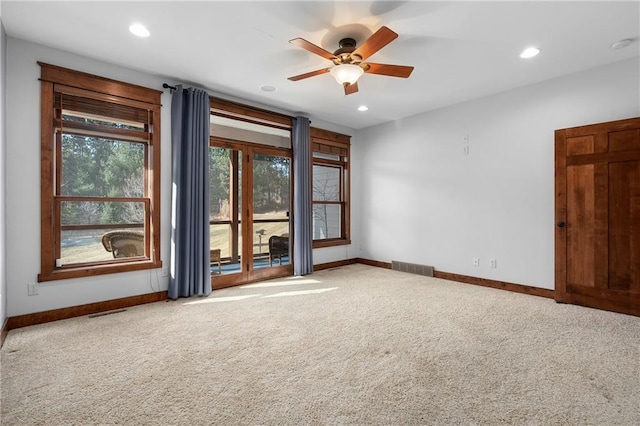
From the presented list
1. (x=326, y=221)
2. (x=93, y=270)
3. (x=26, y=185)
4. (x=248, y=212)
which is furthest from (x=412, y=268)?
(x=26, y=185)

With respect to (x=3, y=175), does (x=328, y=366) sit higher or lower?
lower

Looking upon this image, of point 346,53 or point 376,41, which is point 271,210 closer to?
point 346,53

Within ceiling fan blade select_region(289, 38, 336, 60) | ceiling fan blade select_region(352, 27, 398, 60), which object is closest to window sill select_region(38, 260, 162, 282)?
ceiling fan blade select_region(289, 38, 336, 60)

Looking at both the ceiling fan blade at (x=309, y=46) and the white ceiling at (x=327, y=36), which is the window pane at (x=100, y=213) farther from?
the ceiling fan blade at (x=309, y=46)

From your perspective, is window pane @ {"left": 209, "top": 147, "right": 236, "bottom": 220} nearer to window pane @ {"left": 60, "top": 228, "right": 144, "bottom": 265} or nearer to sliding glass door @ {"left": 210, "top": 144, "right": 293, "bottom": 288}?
sliding glass door @ {"left": 210, "top": 144, "right": 293, "bottom": 288}

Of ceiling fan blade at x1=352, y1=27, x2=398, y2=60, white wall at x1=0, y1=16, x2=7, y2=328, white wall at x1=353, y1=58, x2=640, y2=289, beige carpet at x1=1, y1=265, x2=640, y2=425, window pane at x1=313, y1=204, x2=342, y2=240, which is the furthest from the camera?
window pane at x1=313, y1=204, x2=342, y2=240

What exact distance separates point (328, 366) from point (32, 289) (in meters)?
3.04

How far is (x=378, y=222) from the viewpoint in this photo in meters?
6.15

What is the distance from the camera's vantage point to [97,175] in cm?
355

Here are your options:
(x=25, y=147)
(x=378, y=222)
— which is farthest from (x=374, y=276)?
(x=25, y=147)

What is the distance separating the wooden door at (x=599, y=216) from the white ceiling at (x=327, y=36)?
0.92 meters

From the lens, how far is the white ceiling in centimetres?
256

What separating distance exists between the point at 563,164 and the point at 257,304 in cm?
412

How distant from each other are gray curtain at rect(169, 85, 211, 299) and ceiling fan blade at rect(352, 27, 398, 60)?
7.58ft
